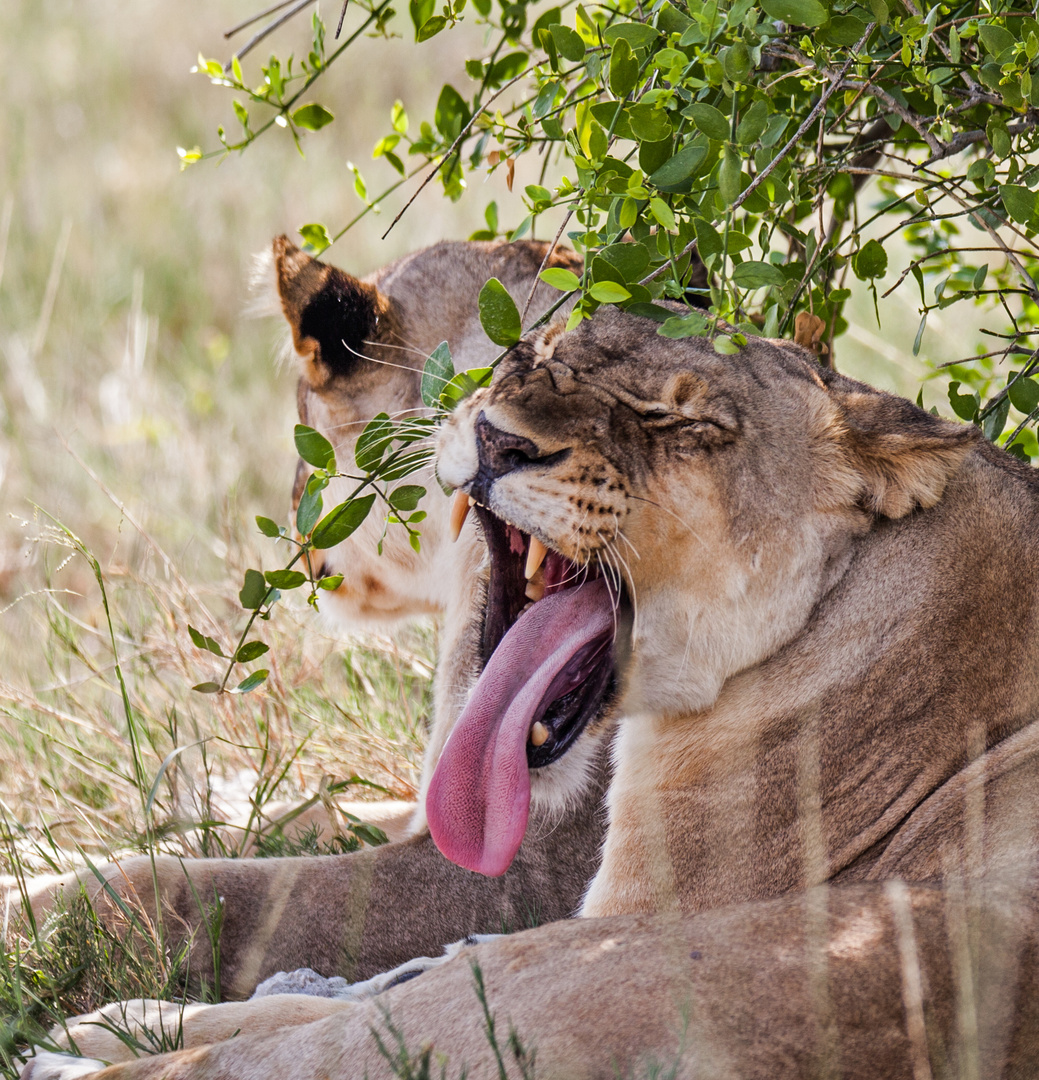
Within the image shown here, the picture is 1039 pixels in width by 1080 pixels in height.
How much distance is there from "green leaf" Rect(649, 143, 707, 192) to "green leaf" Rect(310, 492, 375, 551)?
74 centimetres

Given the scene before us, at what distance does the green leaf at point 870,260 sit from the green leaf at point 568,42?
26.7 inches

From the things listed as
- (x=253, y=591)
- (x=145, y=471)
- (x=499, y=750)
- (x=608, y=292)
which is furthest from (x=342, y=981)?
(x=145, y=471)

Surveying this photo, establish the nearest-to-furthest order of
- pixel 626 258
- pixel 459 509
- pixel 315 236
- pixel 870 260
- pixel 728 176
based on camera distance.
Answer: pixel 728 176 → pixel 626 258 → pixel 459 509 → pixel 870 260 → pixel 315 236

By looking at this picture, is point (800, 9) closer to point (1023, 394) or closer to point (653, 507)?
point (653, 507)

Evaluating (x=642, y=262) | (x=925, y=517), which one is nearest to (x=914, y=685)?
(x=925, y=517)

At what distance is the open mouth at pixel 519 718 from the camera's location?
237cm

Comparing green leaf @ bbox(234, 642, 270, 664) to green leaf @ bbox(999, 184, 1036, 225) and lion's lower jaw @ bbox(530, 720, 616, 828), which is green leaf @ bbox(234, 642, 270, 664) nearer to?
lion's lower jaw @ bbox(530, 720, 616, 828)

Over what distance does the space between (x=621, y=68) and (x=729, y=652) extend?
994mm

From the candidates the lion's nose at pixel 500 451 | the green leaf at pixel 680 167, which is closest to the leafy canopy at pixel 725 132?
the green leaf at pixel 680 167

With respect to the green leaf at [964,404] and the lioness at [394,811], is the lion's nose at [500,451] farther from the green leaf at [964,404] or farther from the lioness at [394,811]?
the green leaf at [964,404]

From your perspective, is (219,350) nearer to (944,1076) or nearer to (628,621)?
(628,621)

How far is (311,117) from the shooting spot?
2939 mm

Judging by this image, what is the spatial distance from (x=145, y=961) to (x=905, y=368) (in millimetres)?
4413

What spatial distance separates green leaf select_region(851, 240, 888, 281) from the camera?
2.60 meters
